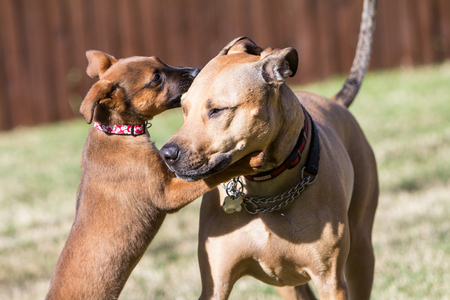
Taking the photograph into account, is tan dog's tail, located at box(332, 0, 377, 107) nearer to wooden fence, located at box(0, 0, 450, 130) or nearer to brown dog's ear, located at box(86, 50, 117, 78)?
brown dog's ear, located at box(86, 50, 117, 78)

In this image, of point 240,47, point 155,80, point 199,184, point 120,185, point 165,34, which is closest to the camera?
point 199,184

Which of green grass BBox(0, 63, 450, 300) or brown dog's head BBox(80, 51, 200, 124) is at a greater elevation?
brown dog's head BBox(80, 51, 200, 124)

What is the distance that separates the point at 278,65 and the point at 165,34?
33.3 feet

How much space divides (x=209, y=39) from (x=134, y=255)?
971cm

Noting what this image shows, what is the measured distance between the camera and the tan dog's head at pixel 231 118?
10.3 feet

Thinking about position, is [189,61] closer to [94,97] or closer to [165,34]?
[165,34]

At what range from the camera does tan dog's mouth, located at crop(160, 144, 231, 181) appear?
10.2ft

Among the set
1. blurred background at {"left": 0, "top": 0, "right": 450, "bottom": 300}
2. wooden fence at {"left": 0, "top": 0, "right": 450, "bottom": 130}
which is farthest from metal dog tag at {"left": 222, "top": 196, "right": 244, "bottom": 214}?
wooden fence at {"left": 0, "top": 0, "right": 450, "bottom": 130}

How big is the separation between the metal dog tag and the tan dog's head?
0.34 meters

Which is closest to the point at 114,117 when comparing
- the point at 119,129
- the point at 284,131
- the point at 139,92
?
the point at 119,129

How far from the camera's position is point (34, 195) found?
8094mm

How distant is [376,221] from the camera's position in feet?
20.4

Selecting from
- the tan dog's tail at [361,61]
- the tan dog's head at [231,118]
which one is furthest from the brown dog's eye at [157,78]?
the tan dog's tail at [361,61]

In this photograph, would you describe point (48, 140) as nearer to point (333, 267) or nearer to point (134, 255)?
point (134, 255)
